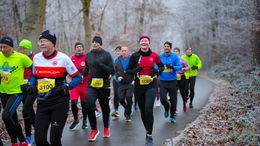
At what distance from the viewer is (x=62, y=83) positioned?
4602mm

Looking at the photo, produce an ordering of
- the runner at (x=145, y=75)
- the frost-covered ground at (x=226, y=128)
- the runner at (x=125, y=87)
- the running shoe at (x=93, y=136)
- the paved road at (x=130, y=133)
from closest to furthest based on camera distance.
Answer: the frost-covered ground at (x=226, y=128), the runner at (x=145, y=75), the paved road at (x=130, y=133), the running shoe at (x=93, y=136), the runner at (x=125, y=87)

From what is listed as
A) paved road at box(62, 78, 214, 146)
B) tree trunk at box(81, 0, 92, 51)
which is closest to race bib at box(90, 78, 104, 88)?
paved road at box(62, 78, 214, 146)

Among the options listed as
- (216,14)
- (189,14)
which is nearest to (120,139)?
(216,14)

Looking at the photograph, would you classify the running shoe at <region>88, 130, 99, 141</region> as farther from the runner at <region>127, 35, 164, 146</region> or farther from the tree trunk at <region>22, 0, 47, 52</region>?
the tree trunk at <region>22, 0, 47, 52</region>

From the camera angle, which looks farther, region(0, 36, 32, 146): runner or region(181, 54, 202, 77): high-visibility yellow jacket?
region(181, 54, 202, 77): high-visibility yellow jacket

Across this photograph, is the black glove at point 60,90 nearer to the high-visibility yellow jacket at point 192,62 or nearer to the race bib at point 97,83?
the race bib at point 97,83

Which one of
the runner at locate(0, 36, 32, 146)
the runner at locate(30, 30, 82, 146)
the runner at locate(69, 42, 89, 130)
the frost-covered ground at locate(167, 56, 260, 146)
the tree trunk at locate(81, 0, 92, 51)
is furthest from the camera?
the tree trunk at locate(81, 0, 92, 51)

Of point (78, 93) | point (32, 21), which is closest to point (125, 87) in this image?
point (78, 93)

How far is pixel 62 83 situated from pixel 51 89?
0.75ft

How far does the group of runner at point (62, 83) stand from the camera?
→ 4.46 m

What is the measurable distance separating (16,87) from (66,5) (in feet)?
85.2

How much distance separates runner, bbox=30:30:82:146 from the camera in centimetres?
439

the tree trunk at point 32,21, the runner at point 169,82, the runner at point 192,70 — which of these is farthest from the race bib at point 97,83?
the runner at point 192,70

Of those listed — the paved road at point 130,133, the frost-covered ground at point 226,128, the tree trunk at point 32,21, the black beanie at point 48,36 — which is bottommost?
the paved road at point 130,133
